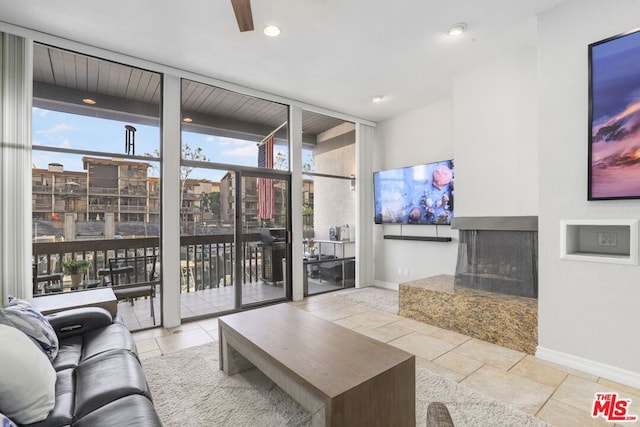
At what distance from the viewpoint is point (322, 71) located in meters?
3.83

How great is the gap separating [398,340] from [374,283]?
2.59 metres

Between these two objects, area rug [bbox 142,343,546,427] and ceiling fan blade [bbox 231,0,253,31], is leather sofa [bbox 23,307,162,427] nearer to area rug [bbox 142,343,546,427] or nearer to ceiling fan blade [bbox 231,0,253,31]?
area rug [bbox 142,343,546,427]

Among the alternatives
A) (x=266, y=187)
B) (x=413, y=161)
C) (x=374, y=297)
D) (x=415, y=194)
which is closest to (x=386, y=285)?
(x=374, y=297)

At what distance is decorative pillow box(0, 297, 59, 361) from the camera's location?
72.4 inches

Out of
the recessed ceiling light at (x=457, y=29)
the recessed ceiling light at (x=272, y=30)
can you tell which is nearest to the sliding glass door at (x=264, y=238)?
the recessed ceiling light at (x=272, y=30)

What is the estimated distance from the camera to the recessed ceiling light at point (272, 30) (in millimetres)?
2928

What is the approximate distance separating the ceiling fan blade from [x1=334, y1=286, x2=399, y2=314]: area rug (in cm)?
355

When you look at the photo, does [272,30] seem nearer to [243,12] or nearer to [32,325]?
[243,12]

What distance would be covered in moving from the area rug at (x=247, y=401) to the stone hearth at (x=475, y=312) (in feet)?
3.35

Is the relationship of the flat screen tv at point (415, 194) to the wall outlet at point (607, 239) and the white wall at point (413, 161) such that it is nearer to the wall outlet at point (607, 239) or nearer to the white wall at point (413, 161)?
the white wall at point (413, 161)

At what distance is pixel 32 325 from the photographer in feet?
6.24

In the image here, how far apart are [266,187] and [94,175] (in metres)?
2.04

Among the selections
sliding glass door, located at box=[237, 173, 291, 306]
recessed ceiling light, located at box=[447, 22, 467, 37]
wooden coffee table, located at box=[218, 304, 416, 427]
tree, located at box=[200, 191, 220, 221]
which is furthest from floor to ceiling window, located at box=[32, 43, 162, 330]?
recessed ceiling light, located at box=[447, 22, 467, 37]

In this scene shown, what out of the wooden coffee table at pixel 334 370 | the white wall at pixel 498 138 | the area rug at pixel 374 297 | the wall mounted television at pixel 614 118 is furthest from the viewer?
the area rug at pixel 374 297
